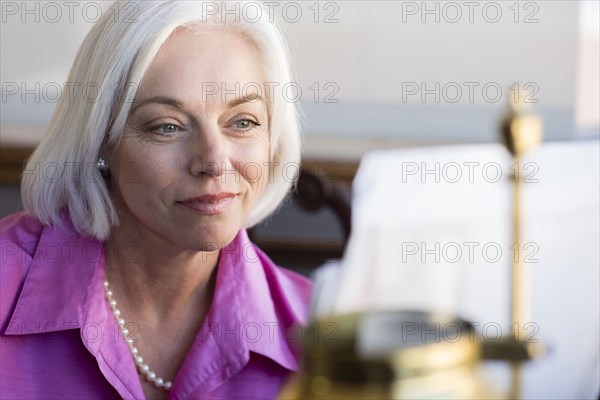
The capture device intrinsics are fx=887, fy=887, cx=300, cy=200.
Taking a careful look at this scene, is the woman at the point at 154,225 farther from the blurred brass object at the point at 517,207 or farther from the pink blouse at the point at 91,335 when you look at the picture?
the blurred brass object at the point at 517,207

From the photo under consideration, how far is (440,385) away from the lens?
0.48 m

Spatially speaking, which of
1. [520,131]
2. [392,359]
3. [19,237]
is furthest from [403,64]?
[392,359]

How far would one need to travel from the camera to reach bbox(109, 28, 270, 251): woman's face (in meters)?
1.46

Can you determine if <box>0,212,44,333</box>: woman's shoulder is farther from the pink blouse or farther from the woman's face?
the woman's face

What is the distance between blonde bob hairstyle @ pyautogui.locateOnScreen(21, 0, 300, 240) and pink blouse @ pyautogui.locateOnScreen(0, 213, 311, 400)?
0.06 metres

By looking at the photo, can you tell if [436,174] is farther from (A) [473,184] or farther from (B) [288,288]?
(B) [288,288]

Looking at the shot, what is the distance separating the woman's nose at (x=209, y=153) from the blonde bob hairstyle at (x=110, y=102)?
5.4 inches

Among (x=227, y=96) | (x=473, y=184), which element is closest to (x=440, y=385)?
(x=227, y=96)

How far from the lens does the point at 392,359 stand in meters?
0.47

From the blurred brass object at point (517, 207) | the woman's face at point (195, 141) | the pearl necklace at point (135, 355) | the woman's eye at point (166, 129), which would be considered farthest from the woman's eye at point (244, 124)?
the blurred brass object at point (517, 207)

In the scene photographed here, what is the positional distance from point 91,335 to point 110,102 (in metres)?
0.40

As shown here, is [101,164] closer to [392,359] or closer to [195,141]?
[195,141]

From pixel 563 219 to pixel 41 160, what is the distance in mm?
1091

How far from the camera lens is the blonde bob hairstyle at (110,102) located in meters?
1.47
